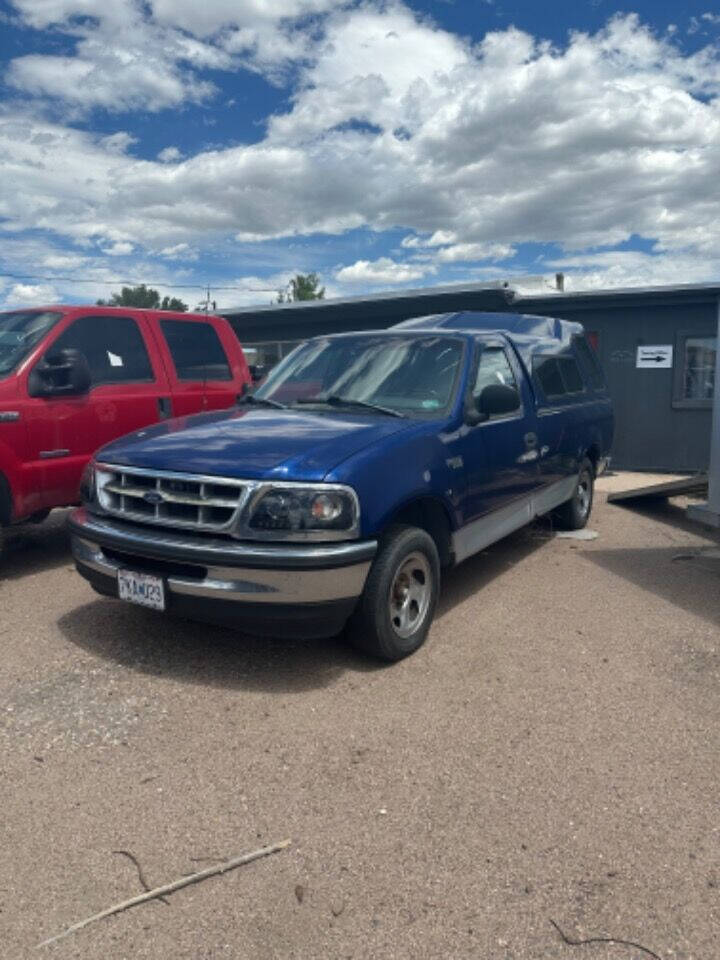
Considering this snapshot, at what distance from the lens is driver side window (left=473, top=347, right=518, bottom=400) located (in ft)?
16.9

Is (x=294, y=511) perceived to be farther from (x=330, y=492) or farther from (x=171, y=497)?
(x=171, y=497)

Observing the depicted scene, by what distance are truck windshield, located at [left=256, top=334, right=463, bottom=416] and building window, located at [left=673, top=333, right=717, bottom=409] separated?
8662 mm

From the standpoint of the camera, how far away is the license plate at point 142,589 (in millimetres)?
3906

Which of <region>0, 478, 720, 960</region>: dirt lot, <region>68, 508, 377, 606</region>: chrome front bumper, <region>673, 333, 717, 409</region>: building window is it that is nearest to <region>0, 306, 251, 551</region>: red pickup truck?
<region>0, 478, 720, 960</region>: dirt lot

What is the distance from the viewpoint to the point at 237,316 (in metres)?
16.4

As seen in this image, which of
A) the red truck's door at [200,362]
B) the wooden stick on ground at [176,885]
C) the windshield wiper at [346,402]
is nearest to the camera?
the wooden stick on ground at [176,885]

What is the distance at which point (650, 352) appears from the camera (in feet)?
41.9

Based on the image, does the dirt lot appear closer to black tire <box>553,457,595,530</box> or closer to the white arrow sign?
black tire <box>553,457,595,530</box>

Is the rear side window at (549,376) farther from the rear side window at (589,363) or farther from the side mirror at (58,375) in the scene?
the side mirror at (58,375)

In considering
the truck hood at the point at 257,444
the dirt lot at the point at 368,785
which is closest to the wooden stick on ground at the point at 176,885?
the dirt lot at the point at 368,785

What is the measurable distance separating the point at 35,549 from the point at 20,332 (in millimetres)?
1873

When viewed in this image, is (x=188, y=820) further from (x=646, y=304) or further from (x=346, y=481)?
(x=646, y=304)

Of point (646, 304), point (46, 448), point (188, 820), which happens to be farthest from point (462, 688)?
point (646, 304)

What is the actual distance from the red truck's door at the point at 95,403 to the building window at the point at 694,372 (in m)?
9.06
